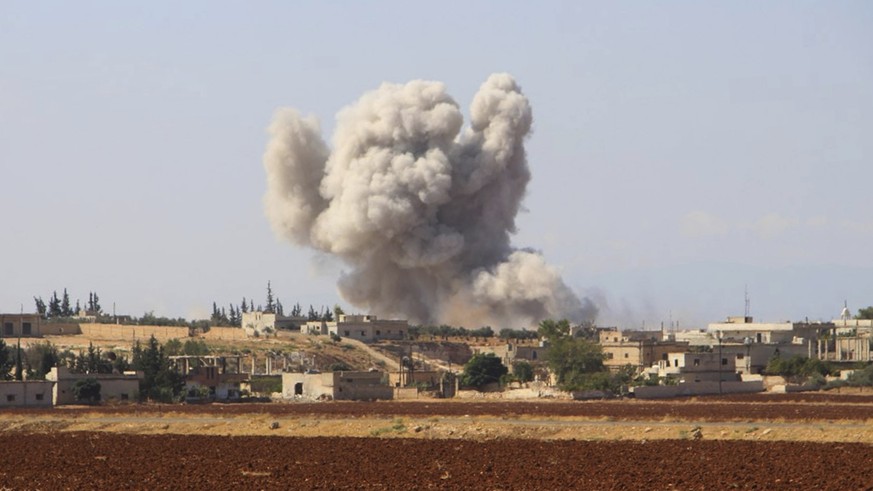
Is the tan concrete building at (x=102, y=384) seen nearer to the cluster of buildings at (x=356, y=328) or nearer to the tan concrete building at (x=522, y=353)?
the tan concrete building at (x=522, y=353)

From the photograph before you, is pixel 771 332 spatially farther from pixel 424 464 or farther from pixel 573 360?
pixel 424 464

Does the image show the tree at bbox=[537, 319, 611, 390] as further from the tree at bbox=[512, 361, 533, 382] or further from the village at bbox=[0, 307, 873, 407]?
the tree at bbox=[512, 361, 533, 382]

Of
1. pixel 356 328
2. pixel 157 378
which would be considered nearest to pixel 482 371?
pixel 157 378

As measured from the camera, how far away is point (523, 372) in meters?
84.0

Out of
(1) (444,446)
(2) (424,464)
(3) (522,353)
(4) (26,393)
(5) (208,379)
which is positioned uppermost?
(3) (522,353)

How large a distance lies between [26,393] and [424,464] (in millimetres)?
32080

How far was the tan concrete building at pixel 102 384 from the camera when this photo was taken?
68938 millimetres

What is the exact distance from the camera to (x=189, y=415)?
193ft

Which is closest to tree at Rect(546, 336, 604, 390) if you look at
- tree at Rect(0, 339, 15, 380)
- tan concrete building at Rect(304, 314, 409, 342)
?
tan concrete building at Rect(304, 314, 409, 342)

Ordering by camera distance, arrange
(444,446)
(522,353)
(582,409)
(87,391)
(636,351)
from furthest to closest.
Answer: (522,353), (636,351), (87,391), (582,409), (444,446)

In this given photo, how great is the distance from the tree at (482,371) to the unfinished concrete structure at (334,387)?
5470mm

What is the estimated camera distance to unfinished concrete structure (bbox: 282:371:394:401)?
7544 centimetres

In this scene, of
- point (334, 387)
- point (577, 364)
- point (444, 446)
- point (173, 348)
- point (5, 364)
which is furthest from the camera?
point (173, 348)

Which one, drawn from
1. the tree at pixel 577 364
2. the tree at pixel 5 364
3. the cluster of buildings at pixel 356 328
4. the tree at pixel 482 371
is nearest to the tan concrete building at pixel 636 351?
the tree at pixel 577 364
